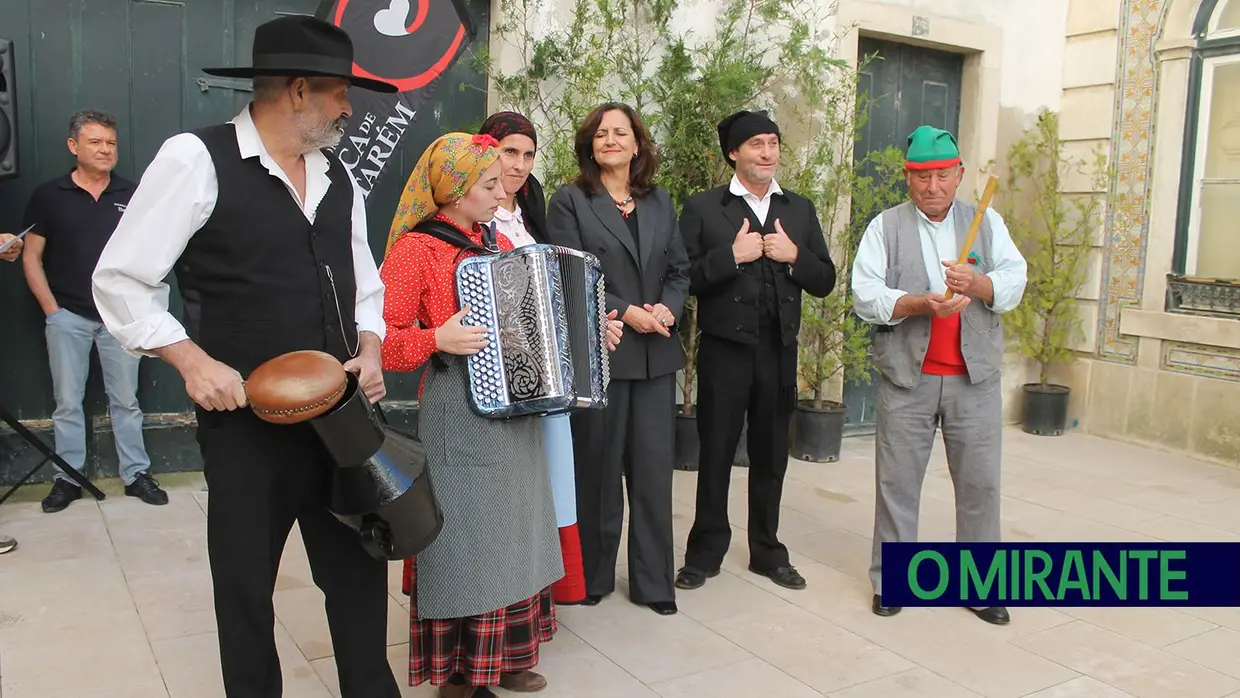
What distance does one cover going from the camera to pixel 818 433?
20.0 ft

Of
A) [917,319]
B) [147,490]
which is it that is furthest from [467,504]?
[147,490]

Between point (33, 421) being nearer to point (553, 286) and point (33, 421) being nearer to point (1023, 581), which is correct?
point (553, 286)

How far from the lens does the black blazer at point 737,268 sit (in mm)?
3867

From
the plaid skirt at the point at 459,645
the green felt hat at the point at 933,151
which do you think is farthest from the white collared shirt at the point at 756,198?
the plaid skirt at the point at 459,645

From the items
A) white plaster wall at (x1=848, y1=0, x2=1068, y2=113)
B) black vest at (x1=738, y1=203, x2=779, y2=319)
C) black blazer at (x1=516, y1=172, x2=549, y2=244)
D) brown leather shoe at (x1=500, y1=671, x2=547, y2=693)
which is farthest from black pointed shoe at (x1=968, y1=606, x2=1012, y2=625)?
white plaster wall at (x1=848, y1=0, x2=1068, y2=113)

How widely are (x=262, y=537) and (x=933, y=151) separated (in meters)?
2.50

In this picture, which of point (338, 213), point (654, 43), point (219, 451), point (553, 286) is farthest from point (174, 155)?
point (654, 43)

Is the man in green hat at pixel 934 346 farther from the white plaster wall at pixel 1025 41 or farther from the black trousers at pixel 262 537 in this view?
the white plaster wall at pixel 1025 41

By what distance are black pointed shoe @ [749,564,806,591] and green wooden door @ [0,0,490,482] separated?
2955mm

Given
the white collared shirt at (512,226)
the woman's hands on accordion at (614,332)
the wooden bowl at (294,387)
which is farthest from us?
the white collared shirt at (512,226)

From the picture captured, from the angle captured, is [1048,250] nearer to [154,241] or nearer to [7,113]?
[7,113]

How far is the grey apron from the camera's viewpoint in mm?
2807

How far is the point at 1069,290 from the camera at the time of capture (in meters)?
7.05

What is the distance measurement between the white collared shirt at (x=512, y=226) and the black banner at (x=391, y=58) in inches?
75.4
